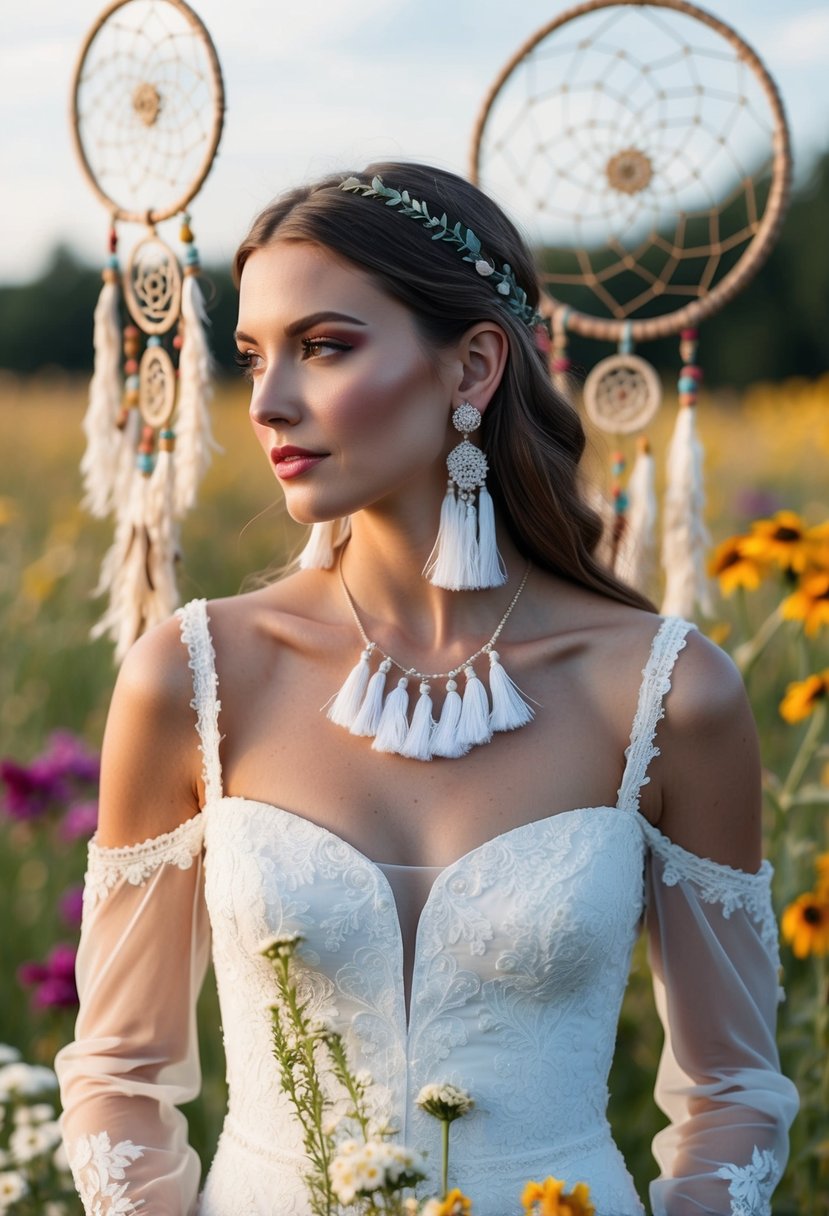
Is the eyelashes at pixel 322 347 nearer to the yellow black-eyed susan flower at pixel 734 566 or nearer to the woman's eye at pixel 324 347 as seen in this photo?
the woman's eye at pixel 324 347

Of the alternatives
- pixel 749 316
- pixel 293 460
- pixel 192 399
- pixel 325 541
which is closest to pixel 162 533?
pixel 192 399

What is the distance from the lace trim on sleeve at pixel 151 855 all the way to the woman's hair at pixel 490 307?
0.68 meters

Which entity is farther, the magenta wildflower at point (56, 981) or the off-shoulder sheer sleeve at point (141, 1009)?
the magenta wildflower at point (56, 981)

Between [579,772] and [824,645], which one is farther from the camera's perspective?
[824,645]

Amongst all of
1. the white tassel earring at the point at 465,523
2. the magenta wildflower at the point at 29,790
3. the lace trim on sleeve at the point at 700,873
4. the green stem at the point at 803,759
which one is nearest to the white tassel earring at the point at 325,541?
the white tassel earring at the point at 465,523

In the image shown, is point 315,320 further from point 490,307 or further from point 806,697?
point 806,697

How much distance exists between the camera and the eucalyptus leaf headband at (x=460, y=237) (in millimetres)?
2070

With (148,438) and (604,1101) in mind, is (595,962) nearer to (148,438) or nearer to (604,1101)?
(604,1101)

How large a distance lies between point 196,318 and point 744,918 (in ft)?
4.42

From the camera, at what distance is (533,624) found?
2234 mm

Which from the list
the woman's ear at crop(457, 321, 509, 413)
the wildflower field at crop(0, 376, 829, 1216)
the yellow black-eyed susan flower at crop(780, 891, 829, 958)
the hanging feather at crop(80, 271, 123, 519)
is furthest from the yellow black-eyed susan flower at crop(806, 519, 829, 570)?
the hanging feather at crop(80, 271, 123, 519)

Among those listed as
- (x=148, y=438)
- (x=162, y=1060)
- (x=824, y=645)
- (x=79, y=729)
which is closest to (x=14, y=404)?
(x=79, y=729)

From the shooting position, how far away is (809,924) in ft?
9.14

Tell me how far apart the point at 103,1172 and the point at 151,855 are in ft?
1.46
